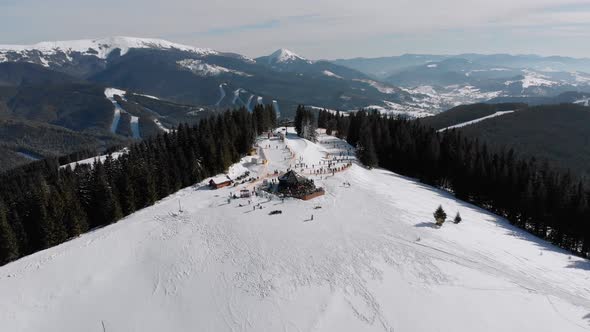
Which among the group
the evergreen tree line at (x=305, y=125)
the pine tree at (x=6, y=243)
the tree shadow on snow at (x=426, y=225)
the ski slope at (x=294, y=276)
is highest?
the evergreen tree line at (x=305, y=125)

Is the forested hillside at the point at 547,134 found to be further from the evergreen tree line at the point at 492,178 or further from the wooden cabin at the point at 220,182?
the wooden cabin at the point at 220,182

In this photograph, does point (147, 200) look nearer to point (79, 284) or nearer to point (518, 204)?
point (79, 284)

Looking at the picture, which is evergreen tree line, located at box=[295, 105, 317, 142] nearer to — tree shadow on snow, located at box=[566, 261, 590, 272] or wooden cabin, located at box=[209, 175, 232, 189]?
wooden cabin, located at box=[209, 175, 232, 189]

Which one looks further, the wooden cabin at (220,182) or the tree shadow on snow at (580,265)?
the wooden cabin at (220,182)

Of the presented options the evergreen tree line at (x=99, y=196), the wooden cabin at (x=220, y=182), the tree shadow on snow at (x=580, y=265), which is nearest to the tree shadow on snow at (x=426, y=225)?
the tree shadow on snow at (x=580, y=265)

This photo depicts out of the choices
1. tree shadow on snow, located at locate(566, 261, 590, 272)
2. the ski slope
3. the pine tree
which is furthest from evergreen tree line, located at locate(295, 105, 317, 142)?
the pine tree

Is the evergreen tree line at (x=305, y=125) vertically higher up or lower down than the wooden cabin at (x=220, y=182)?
higher up

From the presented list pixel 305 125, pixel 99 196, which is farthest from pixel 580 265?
pixel 305 125
